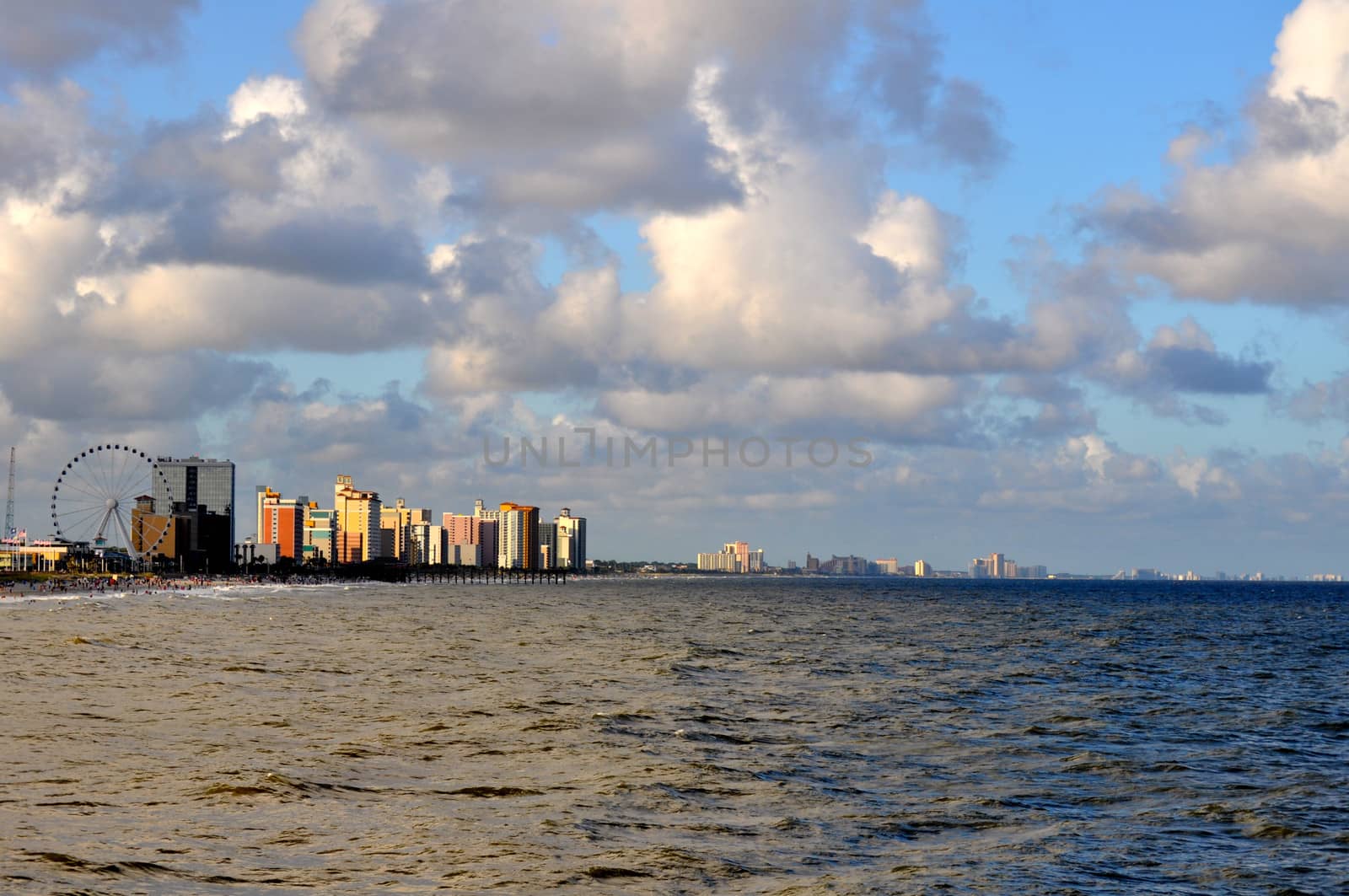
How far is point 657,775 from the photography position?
32.4 metres

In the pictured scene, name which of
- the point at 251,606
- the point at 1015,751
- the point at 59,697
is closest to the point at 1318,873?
the point at 1015,751

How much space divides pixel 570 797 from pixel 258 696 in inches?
927

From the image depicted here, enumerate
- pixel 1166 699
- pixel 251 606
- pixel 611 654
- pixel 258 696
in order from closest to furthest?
1. pixel 258 696
2. pixel 1166 699
3. pixel 611 654
4. pixel 251 606

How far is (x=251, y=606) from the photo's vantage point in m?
155

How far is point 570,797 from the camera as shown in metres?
29.0

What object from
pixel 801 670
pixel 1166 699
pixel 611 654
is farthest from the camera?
pixel 611 654

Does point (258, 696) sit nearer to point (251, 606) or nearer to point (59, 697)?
point (59, 697)

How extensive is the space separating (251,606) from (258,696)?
113 meters

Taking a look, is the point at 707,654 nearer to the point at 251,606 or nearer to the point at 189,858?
the point at 189,858

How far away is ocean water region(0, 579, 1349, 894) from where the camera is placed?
73.6 feet

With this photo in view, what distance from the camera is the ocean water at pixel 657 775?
22438 mm

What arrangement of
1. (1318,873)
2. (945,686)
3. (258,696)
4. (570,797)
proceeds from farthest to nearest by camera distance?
1. (945,686)
2. (258,696)
3. (570,797)
4. (1318,873)

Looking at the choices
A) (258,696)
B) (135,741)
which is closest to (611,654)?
(258,696)

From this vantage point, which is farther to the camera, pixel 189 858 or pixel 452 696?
pixel 452 696
